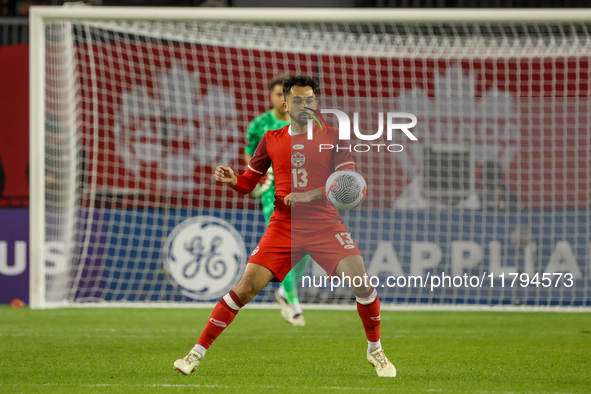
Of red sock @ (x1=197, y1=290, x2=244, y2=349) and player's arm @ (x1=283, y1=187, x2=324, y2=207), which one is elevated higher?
player's arm @ (x1=283, y1=187, x2=324, y2=207)

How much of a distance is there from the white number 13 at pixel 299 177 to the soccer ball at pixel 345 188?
0.14 meters

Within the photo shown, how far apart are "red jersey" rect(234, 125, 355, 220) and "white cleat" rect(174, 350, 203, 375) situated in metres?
0.89

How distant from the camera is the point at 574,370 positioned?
14.4 feet

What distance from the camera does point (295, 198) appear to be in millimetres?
4008

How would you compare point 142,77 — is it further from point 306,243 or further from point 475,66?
point 306,243

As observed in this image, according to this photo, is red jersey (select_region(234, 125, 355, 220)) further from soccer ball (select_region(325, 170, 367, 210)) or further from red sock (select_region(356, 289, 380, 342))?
red sock (select_region(356, 289, 380, 342))

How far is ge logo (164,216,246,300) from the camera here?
28.5 feet

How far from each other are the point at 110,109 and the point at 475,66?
16.8 feet

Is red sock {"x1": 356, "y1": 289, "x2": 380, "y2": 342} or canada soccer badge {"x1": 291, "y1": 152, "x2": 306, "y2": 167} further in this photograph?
canada soccer badge {"x1": 291, "y1": 152, "x2": 306, "y2": 167}

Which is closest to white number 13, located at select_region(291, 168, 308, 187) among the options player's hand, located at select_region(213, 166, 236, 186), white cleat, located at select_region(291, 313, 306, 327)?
player's hand, located at select_region(213, 166, 236, 186)

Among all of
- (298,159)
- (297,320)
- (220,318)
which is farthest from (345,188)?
(297,320)

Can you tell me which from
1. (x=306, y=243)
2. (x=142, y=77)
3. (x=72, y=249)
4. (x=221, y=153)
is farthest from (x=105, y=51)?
(x=306, y=243)

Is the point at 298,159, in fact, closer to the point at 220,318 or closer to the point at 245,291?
the point at 245,291

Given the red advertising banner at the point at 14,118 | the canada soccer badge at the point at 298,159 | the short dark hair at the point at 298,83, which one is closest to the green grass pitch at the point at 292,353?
the canada soccer badge at the point at 298,159
